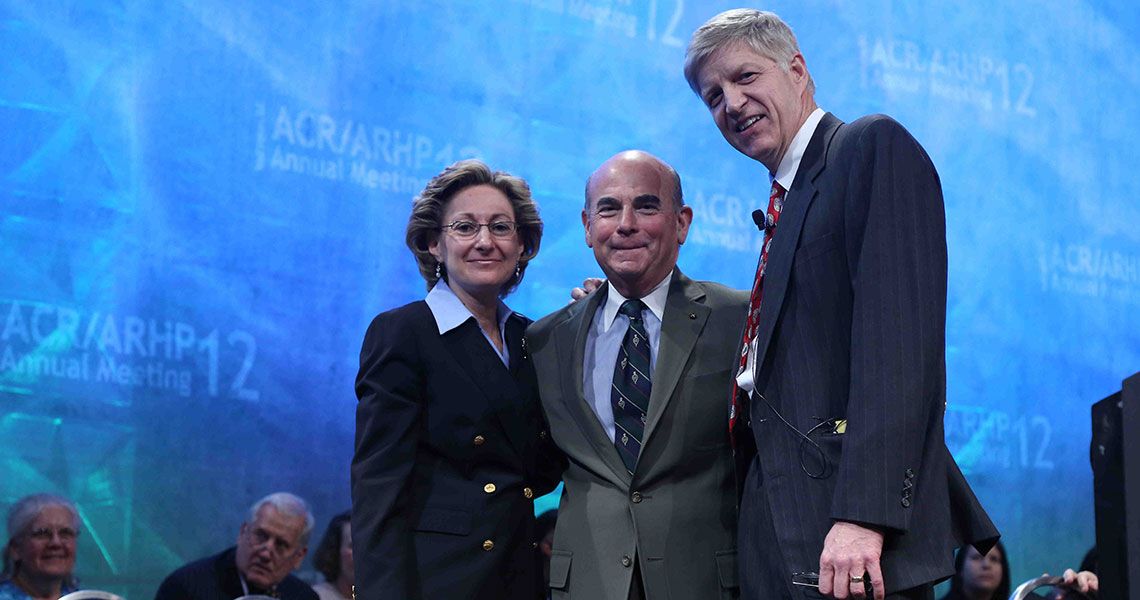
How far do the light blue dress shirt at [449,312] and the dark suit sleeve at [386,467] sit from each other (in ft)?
0.36

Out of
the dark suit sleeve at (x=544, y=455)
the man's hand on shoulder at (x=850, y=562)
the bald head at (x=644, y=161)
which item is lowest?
Answer: the man's hand on shoulder at (x=850, y=562)

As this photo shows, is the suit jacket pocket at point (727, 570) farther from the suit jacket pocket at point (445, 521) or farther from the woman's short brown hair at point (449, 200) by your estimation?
the woman's short brown hair at point (449, 200)

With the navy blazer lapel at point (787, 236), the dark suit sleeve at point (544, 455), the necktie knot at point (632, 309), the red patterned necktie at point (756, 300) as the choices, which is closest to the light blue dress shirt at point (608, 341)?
the necktie knot at point (632, 309)

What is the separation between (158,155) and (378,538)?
7.18 ft

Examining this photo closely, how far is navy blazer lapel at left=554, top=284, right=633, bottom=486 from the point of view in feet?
8.18

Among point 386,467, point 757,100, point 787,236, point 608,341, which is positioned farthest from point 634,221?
point 386,467

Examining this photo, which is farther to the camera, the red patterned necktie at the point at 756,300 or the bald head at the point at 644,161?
the bald head at the point at 644,161

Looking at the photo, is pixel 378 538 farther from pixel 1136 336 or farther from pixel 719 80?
pixel 1136 336

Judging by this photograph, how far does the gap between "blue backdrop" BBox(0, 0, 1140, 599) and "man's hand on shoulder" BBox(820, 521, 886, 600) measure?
288cm

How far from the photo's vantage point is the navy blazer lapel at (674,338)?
249cm

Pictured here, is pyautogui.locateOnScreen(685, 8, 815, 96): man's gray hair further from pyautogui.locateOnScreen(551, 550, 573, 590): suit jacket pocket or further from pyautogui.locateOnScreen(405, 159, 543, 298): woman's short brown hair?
pyautogui.locateOnScreen(551, 550, 573, 590): suit jacket pocket

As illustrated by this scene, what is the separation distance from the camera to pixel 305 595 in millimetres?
4352

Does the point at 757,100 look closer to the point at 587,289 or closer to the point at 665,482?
the point at 665,482

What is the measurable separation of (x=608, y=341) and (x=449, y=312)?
0.38m
